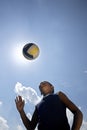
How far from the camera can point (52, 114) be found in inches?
224

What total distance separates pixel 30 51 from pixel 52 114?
15.3 ft

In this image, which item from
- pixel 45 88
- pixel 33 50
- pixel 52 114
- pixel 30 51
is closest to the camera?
pixel 52 114

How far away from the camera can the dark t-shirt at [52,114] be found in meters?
5.55

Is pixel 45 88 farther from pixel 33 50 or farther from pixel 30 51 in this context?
pixel 33 50

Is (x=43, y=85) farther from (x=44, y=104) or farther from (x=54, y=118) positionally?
(x=54, y=118)

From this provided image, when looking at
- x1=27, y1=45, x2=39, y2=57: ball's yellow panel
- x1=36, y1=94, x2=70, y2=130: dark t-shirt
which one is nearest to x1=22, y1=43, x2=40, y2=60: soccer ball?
x1=27, y1=45, x2=39, y2=57: ball's yellow panel

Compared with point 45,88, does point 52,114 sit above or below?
below

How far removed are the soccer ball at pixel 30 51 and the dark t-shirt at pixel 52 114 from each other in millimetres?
4115

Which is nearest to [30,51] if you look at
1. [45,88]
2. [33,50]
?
[33,50]

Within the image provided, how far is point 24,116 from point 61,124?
1209mm

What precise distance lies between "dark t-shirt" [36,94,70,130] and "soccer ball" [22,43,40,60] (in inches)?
162

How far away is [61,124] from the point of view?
18.2ft

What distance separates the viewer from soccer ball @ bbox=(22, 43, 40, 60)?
989 centimetres

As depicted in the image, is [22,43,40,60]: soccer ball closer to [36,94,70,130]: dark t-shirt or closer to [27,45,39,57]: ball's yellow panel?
[27,45,39,57]: ball's yellow panel
